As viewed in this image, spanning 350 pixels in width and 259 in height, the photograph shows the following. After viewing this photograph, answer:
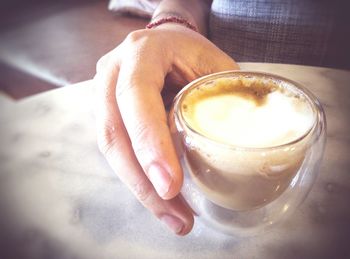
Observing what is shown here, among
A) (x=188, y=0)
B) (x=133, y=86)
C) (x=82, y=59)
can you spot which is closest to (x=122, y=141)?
(x=133, y=86)

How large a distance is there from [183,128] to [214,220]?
12cm

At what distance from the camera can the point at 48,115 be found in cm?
63

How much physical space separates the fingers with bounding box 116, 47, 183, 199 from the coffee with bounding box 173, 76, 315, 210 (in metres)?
0.03

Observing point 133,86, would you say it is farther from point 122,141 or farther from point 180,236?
point 180,236

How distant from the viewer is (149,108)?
435 mm

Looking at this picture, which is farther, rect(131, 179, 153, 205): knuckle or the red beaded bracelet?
the red beaded bracelet

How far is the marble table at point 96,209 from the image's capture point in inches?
15.7

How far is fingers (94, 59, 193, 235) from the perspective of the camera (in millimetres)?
414

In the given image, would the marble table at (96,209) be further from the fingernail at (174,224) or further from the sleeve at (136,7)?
the sleeve at (136,7)

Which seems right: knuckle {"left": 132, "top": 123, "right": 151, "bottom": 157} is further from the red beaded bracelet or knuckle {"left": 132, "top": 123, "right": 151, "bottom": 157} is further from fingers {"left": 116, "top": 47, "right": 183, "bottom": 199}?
the red beaded bracelet

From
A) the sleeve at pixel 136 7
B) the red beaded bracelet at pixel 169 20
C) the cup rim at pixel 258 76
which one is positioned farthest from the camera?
the sleeve at pixel 136 7

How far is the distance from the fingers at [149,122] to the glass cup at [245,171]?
0.03 meters

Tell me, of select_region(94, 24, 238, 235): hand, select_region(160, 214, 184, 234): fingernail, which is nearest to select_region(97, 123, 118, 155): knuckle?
select_region(94, 24, 238, 235): hand

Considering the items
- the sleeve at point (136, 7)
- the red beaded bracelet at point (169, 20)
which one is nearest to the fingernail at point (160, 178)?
the red beaded bracelet at point (169, 20)
